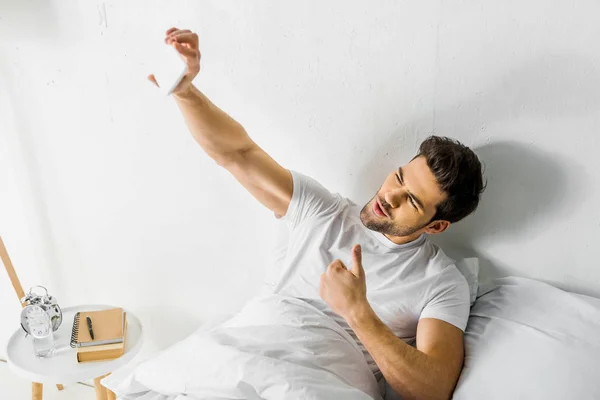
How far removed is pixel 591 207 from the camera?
1.22m

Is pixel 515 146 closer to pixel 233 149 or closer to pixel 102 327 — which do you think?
pixel 233 149

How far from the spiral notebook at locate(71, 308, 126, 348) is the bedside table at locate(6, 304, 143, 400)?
0.04 metres

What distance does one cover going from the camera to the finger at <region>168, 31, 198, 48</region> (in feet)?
3.71

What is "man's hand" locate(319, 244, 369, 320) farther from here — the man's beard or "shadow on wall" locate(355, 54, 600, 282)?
"shadow on wall" locate(355, 54, 600, 282)

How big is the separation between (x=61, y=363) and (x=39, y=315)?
0.47 feet

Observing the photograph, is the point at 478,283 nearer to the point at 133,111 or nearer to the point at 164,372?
the point at 164,372

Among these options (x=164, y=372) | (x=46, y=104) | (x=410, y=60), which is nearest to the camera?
(x=164, y=372)

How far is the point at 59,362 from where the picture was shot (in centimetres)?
148

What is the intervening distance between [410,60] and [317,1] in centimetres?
27

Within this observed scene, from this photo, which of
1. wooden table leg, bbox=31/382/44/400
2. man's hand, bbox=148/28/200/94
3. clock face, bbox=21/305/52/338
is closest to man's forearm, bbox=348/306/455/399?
man's hand, bbox=148/28/200/94

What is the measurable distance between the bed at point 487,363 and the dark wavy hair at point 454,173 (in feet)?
0.80

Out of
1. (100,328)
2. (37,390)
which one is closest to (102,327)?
(100,328)

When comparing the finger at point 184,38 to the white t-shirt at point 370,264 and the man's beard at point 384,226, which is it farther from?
the man's beard at point 384,226

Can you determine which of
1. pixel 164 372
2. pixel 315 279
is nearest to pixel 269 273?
pixel 315 279
